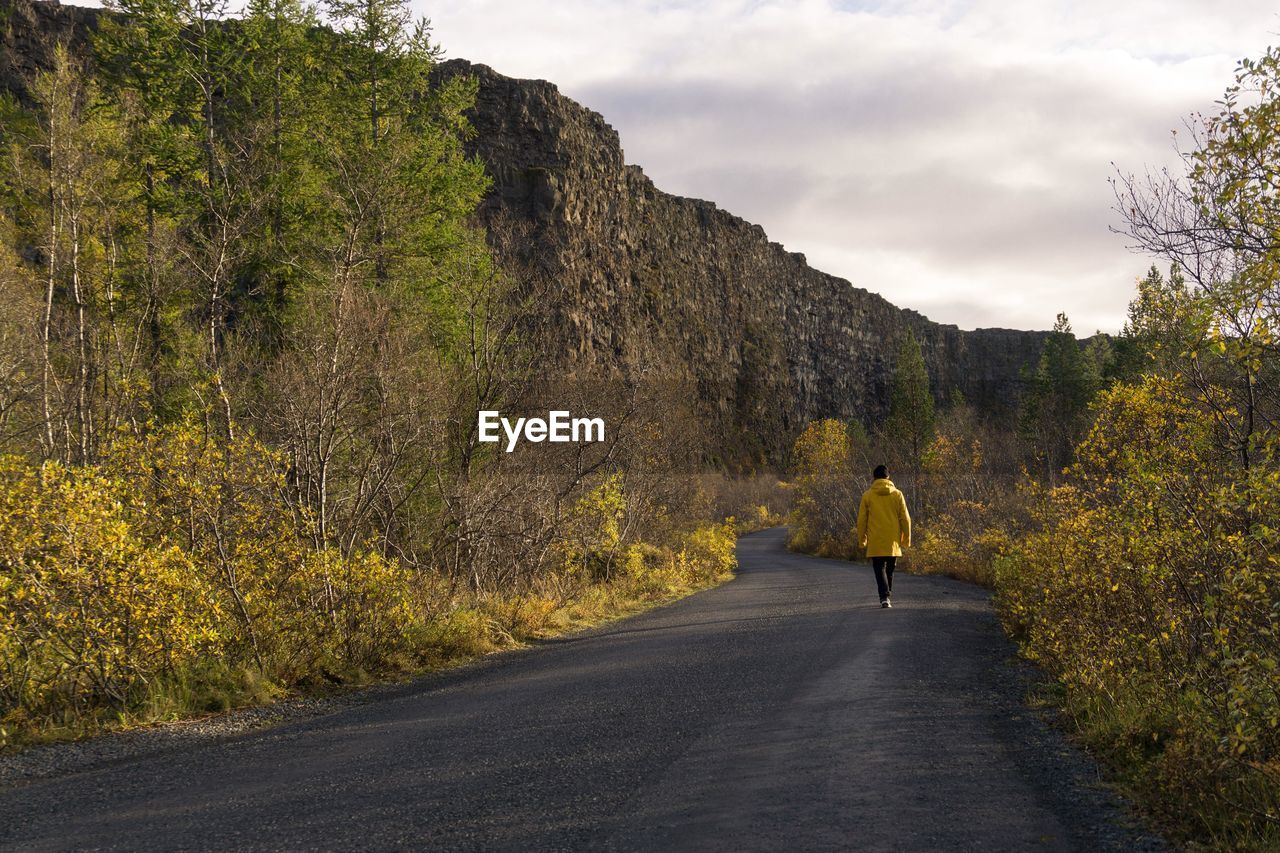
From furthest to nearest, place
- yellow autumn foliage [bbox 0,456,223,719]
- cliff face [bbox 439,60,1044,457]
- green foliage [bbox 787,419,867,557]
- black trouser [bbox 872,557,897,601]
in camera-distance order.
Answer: cliff face [bbox 439,60,1044,457] → green foliage [bbox 787,419,867,557] → black trouser [bbox 872,557,897,601] → yellow autumn foliage [bbox 0,456,223,719]

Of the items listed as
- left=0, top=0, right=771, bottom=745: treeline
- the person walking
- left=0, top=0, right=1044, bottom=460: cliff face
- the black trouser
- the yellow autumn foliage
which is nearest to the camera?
the yellow autumn foliage

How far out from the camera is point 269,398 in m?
13.8

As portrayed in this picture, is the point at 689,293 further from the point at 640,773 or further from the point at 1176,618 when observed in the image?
the point at 640,773

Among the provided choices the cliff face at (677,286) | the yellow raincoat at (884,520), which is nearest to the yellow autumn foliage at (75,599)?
the yellow raincoat at (884,520)

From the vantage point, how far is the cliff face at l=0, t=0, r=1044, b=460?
8044 cm

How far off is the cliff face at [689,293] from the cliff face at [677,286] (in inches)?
8.2

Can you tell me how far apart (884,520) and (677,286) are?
308 feet

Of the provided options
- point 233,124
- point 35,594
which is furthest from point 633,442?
point 35,594

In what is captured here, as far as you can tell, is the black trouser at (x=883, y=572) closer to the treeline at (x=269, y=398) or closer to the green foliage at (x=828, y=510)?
the treeline at (x=269, y=398)

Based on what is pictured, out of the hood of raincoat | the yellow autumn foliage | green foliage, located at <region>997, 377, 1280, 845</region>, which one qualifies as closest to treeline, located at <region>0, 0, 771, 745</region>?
the yellow autumn foliage

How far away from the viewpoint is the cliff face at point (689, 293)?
8300cm

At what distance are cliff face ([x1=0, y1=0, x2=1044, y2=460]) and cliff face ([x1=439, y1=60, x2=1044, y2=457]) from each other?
0.69 ft

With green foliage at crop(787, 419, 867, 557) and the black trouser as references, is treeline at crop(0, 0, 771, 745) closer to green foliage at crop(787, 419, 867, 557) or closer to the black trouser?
the black trouser

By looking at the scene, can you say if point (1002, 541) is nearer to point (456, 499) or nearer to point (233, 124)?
point (456, 499)
